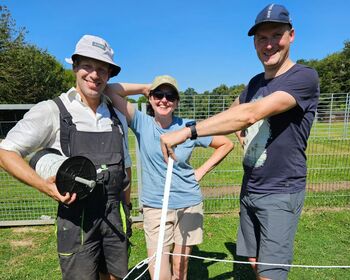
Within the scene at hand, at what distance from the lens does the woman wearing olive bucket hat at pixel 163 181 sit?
3004mm

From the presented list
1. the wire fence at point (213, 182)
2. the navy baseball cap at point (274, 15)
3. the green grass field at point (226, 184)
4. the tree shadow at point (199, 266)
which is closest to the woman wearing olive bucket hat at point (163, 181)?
the navy baseball cap at point (274, 15)

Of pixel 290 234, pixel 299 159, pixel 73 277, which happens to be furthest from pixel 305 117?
pixel 73 277

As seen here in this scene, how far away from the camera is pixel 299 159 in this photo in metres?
2.48

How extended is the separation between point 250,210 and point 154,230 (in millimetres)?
998

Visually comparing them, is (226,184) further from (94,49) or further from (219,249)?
(94,49)

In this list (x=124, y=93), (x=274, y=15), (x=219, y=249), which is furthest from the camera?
(x=219, y=249)

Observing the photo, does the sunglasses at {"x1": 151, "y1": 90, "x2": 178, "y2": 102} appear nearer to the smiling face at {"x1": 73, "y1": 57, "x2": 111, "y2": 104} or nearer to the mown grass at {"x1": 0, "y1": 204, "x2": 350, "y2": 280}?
the smiling face at {"x1": 73, "y1": 57, "x2": 111, "y2": 104}

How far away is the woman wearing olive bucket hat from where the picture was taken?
300 centimetres

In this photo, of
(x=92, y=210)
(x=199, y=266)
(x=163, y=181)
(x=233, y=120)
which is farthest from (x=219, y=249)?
(x=233, y=120)

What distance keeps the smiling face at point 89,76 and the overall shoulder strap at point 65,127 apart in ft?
0.79

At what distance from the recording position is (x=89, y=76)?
236 cm

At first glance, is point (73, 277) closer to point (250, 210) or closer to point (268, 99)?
point (250, 210)

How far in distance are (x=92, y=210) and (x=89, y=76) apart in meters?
1.06

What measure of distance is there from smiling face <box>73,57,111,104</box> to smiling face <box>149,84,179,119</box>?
2.29 feet
